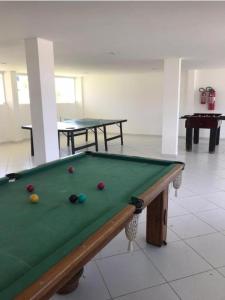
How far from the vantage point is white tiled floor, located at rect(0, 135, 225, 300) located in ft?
5.97

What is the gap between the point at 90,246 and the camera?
1.10m

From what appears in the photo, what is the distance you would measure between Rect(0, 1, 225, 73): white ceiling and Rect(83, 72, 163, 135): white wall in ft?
12.8

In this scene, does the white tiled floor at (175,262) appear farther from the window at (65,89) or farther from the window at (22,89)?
the window at (65,89)

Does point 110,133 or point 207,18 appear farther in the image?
point 110,133

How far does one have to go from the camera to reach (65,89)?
32.2 feet

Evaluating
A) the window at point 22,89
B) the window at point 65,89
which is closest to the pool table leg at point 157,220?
the window at point 22,89

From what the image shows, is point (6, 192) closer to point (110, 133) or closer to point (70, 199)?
point (70, 199)

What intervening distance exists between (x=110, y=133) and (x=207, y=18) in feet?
23.0

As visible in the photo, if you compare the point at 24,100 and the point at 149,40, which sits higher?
the point at 149,40

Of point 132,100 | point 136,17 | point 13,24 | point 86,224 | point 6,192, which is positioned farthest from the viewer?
point 132,100

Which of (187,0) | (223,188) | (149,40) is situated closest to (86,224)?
(187,0)

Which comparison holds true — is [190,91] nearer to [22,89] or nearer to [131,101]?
[131,101]

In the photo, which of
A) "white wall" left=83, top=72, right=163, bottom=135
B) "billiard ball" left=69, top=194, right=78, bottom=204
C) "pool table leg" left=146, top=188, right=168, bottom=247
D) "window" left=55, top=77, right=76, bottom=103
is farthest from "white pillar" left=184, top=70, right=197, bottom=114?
"billiard ball" left=69, top=194, right=78, bottom=204

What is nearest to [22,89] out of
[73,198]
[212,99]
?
[212,99]
